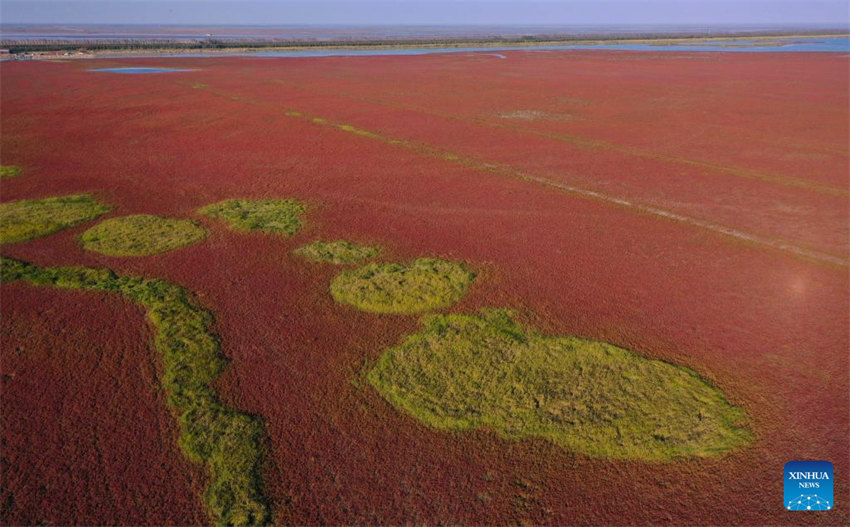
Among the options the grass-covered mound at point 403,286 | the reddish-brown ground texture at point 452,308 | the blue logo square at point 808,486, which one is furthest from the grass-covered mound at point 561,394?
the grass-covered mound at point 403,286

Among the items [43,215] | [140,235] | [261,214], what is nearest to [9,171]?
[43,215]

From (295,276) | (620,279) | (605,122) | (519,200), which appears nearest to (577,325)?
(620,279)

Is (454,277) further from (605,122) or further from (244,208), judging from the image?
(605,122)

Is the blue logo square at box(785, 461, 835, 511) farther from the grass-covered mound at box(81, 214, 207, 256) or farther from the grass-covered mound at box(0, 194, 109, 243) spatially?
the grass-covered mound at box(0, 194, 109, 243)

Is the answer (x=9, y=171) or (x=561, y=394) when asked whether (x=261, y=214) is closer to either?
(x=561, y=394)

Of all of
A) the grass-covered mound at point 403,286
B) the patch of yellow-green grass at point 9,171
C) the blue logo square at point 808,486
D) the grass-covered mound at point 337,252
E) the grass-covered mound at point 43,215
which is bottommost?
the blue logo square at point 808,486

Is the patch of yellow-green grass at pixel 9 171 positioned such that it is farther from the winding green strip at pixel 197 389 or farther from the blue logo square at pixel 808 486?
the blue logo square at pixel 808 486
